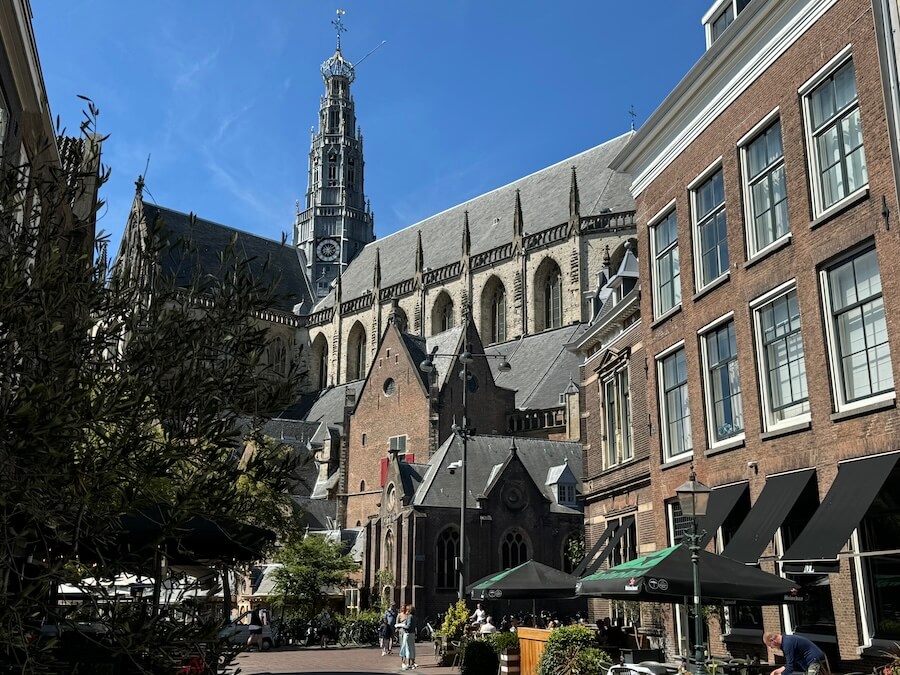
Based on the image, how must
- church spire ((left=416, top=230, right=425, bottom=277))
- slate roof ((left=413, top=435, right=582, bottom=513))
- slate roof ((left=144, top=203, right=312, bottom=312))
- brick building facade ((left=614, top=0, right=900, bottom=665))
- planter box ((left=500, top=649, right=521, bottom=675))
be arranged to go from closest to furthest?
1. brick building facade ((left=614, top=0, right=900, bottom=665))
2. planter box ((left=500, top=649, right=521, bottom=675))
3. slate roof ((left=413, top=435, right=582, bottom=513))
4. church spire ((left=416, top=230, right=425, bottom=277))
5. slate roof ((left=144, top=203, right=312, bottom=312))

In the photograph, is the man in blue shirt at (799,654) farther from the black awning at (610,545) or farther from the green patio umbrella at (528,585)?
the black awning at (610,545)

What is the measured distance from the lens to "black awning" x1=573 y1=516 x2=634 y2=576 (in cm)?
1903

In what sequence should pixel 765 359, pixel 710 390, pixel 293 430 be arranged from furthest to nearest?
pixel 293 430 → pixel 710 390 → pixel 765 359

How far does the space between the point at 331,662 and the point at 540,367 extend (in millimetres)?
27071

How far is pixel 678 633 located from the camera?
53.7ft

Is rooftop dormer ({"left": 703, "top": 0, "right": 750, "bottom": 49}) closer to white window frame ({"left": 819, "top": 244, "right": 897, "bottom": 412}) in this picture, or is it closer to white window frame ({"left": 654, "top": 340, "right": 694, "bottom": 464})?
white window frame ({"left": 654, "top": 340, "right": 694, "bottom": 464})

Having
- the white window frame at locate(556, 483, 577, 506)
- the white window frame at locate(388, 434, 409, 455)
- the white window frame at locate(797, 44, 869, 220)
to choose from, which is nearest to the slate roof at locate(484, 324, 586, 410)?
the white window frame at locate(388, 434, 409, 455)

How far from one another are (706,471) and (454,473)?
21024 mm

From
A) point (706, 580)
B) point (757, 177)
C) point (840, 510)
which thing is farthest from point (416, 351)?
point (706, 580)

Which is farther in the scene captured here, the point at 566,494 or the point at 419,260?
the point at 419,260

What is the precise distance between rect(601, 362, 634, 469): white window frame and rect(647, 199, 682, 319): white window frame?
2245 mm

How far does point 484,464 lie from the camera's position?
36531 millimetres

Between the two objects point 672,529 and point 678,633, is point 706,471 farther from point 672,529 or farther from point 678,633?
point 678,633

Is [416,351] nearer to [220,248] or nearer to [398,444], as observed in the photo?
[398,444]
